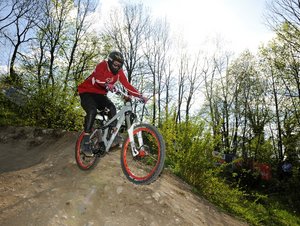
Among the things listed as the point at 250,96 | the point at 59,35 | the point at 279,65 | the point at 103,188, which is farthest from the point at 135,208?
the point at 250,96

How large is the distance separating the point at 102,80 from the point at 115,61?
446 mm

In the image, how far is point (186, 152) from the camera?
623 centimetres

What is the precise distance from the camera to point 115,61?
4613 mm

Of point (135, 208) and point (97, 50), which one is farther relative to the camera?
point (97, 50)

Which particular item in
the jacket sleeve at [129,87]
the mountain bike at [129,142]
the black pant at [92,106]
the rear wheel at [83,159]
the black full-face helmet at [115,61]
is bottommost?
the rear wheel at [83,159]

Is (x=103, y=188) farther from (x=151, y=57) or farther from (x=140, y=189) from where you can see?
(x=151, y=57)

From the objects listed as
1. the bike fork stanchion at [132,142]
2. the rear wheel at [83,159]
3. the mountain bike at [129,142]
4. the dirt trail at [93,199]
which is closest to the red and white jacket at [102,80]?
the mountain bike at [129,142]

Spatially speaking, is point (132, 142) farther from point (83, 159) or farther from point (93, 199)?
point (83, 159)

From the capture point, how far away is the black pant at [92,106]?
492 centimetres

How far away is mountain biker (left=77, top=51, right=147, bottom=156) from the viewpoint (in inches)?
180

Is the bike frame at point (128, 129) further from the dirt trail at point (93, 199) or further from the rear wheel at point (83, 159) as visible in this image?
the dirt trail at point (93, 199)

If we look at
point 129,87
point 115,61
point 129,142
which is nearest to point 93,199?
point 129,142

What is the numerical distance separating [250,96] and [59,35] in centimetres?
2186

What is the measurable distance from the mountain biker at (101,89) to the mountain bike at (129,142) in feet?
0.49
